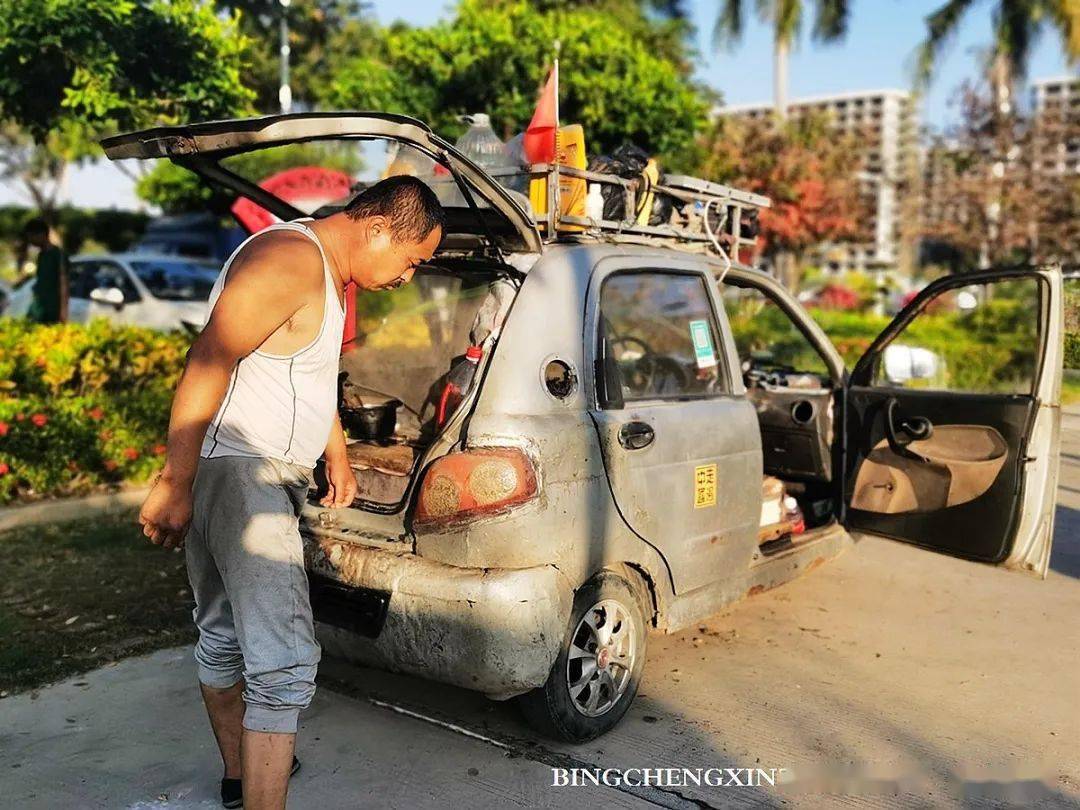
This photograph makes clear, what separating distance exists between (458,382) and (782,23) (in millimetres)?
23402

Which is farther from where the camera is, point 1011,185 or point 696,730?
point 1011,185

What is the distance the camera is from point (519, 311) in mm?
3607

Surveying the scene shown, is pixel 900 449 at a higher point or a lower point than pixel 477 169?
lower

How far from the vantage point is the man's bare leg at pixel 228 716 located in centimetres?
308

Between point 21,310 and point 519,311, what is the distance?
37.8ft

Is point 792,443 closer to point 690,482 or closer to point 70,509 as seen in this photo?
point 690,482

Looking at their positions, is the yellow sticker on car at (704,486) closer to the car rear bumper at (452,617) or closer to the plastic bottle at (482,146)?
the car rear bumper at (452,617)

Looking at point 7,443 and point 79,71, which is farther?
point 79,71

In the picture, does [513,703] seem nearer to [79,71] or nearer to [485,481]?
[485,481]

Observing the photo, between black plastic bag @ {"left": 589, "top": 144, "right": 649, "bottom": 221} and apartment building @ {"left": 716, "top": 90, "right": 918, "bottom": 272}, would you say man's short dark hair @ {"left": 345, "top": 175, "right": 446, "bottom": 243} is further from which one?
apartment building @ {"left": 716, "top": 90, "right": 918, "bottom": 272}

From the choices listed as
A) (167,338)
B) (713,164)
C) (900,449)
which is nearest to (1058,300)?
(900,449)

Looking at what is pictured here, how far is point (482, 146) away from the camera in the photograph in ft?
15.3

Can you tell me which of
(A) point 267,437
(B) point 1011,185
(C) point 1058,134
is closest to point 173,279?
(A) point 267,437

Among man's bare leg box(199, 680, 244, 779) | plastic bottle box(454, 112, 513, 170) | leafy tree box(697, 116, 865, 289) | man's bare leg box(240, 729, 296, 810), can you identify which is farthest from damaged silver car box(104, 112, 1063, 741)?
leafy tree box(697, 116, 865, 289)
